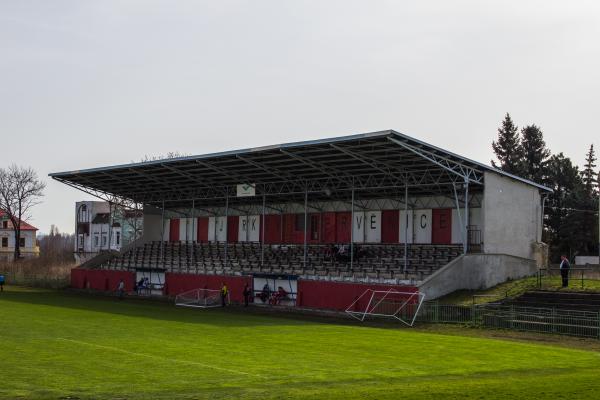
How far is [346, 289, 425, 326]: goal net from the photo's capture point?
4028 cm

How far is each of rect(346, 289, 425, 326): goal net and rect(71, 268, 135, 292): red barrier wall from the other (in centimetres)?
2521

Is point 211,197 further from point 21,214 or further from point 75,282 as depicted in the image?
point 21,214

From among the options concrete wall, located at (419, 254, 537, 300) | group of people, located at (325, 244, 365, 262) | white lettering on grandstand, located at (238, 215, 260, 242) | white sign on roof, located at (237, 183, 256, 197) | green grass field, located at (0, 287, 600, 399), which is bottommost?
green grass field, located at (0, 287, 600, 399)

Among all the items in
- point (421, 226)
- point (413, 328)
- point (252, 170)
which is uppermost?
point (252, 170)

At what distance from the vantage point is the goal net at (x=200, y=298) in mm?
50125

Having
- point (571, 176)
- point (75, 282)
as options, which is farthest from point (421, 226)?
point (571, 176)

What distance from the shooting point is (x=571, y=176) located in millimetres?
85812

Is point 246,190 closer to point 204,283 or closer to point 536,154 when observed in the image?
point 204,283

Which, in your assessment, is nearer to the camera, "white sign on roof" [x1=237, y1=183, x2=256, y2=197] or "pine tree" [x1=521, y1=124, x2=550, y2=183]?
"white sign on roof" [x1=237, y1=183, x2=256, y2=197]

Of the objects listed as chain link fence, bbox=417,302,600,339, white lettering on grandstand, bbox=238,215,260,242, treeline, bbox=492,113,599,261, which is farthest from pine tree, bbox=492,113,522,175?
chain link fence, bbox=417,302,600,339

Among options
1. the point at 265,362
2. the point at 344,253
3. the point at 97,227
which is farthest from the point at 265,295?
the point at 97,227

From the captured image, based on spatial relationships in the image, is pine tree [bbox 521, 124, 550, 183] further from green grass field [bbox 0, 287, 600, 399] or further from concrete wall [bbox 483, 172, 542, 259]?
green grass field [bbox 0, 287, 600, 399]

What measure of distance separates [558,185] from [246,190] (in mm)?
43606

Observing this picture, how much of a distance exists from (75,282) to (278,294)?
1024 inches
